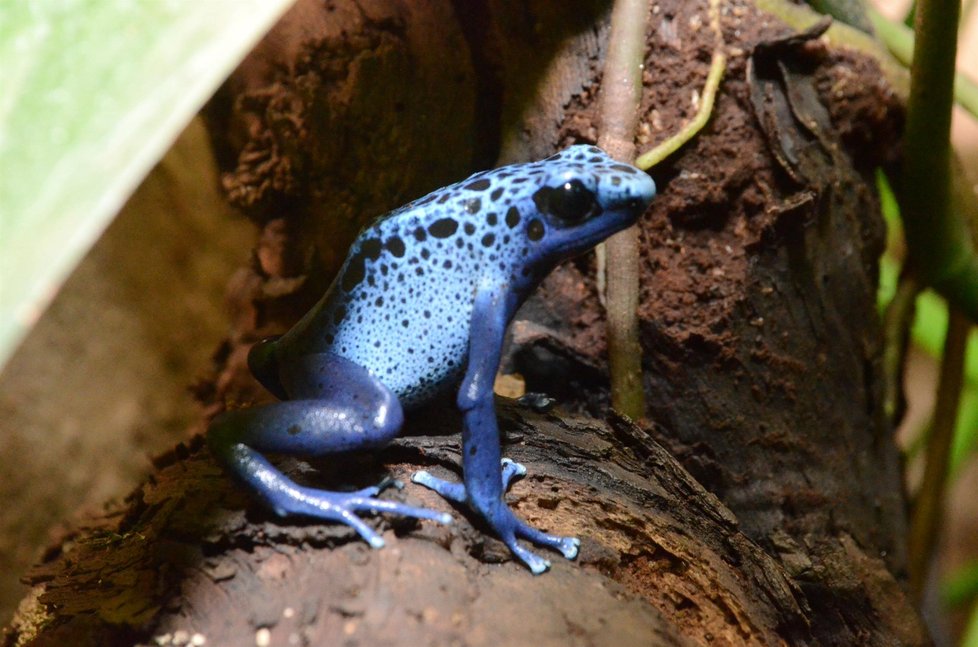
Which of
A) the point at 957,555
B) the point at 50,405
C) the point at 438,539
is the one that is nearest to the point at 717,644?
the point at 438,539

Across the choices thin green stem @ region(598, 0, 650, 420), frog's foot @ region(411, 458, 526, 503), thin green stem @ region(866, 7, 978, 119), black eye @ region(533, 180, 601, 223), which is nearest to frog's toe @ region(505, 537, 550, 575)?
frog's foot @ region(411, 458, 526, 503)

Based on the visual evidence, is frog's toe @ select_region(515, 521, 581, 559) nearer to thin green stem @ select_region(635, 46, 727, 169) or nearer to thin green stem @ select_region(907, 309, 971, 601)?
thin green stem @ select_region(635, 46, 727, 169)

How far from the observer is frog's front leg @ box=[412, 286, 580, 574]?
167cm

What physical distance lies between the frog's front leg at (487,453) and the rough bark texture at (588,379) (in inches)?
1.9

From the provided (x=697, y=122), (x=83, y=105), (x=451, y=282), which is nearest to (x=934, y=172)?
(x=697, y=122)

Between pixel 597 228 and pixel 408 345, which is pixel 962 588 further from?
pixel 408 345

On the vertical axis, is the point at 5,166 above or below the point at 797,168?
above

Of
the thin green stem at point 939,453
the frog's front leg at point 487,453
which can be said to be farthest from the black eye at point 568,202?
the thin green stem at point 939,453

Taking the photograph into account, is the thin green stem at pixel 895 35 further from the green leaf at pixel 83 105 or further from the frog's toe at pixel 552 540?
the green leaf at pixel 83 105

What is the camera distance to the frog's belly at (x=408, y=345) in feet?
6.40

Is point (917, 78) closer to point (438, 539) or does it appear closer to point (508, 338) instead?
point (508, 338)

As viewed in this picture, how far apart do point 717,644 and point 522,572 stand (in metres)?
0.45

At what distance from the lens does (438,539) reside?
1585 mm

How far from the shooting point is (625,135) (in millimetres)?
2209
